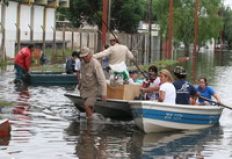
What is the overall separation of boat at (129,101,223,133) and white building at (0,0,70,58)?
28681 mm

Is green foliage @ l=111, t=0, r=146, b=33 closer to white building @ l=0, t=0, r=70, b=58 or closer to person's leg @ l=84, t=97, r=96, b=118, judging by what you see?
white building @ l=0, t=0, r=70, b=58

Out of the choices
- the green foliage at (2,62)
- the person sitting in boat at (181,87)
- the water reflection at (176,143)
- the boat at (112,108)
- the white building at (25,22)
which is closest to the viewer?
the water reflection at (176,143)

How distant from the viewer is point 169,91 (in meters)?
16.1

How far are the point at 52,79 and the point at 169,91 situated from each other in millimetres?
13594

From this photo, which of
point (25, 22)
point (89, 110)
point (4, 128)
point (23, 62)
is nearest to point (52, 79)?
point (23, 62)

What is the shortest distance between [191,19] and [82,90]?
66862 millimetres

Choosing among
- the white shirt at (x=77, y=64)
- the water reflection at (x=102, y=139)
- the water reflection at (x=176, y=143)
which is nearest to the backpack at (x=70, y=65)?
the white shirt at (x=77, y=64)

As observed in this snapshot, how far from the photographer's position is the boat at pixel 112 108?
17.4m

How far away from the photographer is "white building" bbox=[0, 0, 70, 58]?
48.8 metres

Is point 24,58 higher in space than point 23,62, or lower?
higher

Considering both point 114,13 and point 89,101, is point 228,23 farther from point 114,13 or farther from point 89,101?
point 89,101

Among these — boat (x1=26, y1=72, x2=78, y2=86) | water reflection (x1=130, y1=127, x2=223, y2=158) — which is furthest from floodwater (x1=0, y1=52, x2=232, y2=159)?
boat (x1=26, y1=72, x2=78, y2=86)

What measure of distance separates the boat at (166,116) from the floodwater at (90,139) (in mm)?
172

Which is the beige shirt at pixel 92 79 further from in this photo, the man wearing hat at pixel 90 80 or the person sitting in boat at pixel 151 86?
the person sitting in boat at pixel 151 86
